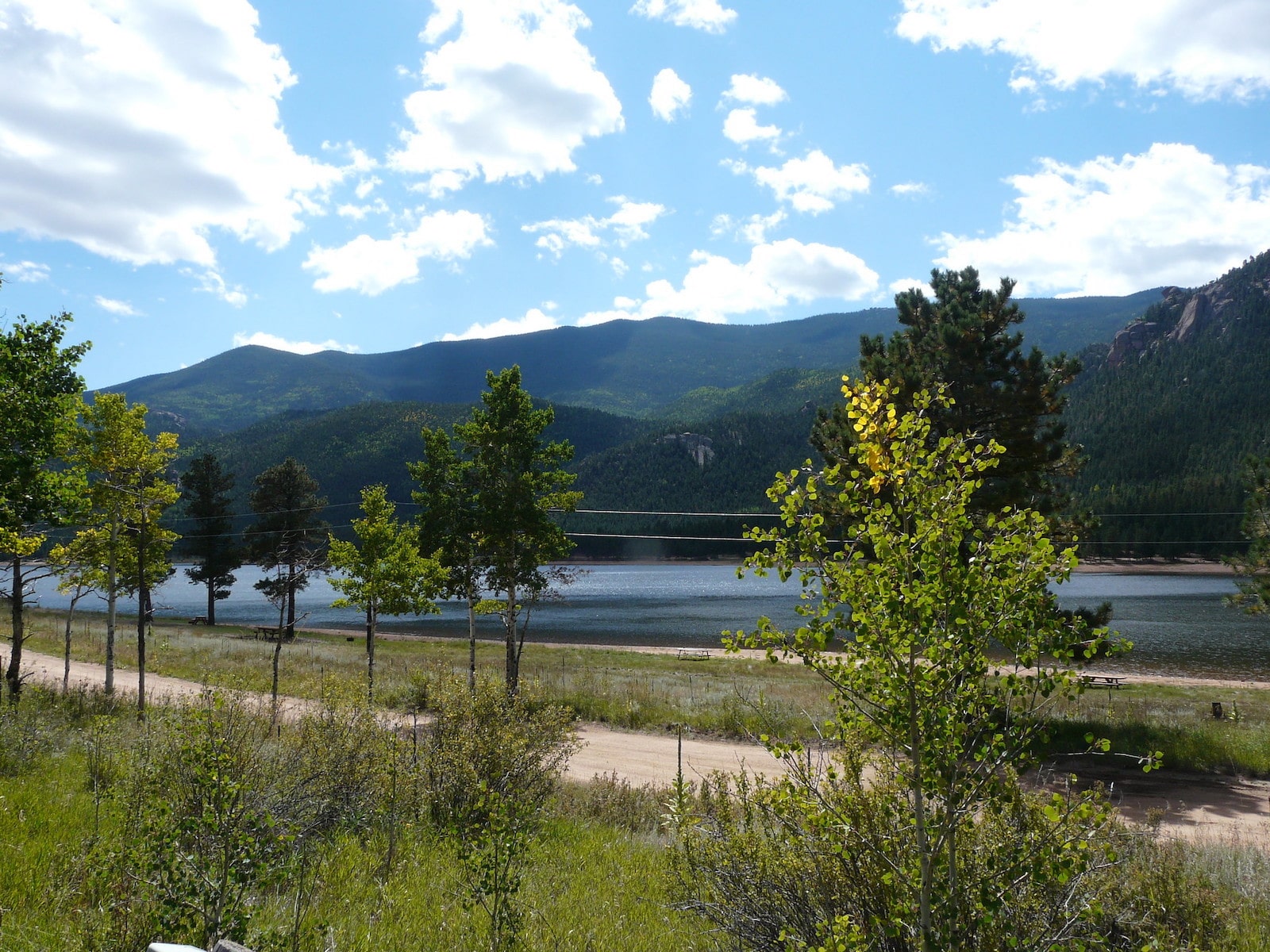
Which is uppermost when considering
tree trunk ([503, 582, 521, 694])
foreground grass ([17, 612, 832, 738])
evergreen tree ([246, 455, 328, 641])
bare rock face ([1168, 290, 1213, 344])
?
bare rock face ([1168, 290, 1213, 344])

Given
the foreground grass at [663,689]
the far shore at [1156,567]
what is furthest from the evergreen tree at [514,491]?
the far shore at [1156,567]

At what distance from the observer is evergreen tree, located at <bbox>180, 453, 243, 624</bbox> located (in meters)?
49.1

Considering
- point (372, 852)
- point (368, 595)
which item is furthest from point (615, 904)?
point (368, 595)

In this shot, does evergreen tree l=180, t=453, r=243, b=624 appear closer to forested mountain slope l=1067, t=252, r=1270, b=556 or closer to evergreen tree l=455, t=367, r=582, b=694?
evergreen tree l=455, t=367, r=582, b=694

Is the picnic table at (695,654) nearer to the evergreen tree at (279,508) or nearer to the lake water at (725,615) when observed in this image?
the lake water at (725,615)

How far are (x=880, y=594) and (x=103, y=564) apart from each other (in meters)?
25.8

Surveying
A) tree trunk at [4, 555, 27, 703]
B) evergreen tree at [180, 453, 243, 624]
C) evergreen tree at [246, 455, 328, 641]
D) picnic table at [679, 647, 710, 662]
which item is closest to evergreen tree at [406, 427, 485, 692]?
tree trunk at [4, 555, 27, 703]

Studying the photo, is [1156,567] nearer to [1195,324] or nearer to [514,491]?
[514,491]

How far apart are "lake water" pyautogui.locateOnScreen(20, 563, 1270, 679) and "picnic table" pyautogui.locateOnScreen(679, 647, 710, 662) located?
2.72 metres

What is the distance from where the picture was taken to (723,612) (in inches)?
2803

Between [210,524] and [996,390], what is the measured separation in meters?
49.8

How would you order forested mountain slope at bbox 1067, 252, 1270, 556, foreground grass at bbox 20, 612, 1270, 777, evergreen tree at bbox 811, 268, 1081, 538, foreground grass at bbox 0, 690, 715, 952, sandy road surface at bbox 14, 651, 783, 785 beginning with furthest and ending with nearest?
forested mountain slope at bbox 1067, 252, 1270, 556 → evergreen tree at bbox 811, 268, 1081, 538 → foreground grass at bbox 20, 612, 1270, 777 → sandy road surface at bbox 14, 651, 783, 785 → foreground grass at bbox 0, 690, 715, 952

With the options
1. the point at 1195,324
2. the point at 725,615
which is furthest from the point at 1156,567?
the point at 1195,324

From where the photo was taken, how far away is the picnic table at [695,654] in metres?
43.7
